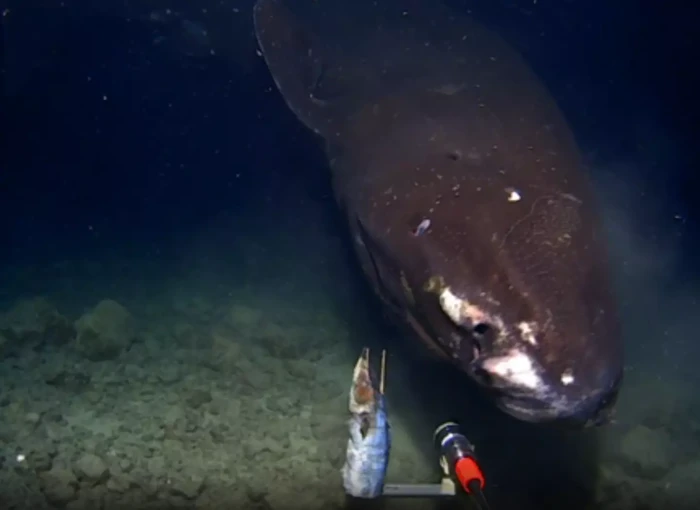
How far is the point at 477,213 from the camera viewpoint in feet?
10.5

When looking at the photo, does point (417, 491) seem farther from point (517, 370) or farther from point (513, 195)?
point (513, 195)

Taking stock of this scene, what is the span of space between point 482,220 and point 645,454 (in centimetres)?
272

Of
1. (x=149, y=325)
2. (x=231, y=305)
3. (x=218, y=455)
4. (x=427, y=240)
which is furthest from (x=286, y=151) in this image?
(x=427, y=240)

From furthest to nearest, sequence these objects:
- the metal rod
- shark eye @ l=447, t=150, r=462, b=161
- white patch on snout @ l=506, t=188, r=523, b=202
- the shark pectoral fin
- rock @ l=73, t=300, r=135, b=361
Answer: rock @ l=73, t=300, r=135, b=361 < the shark pectoral fin < shark eye @ l=447, t=150, r=462, b=161 < the metal rod < white patch on snout @ l=506, t=188, r=523, b=202

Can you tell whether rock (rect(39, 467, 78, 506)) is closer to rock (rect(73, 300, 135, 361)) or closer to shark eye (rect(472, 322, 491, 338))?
rock (rect(73, 300, 135, 361))

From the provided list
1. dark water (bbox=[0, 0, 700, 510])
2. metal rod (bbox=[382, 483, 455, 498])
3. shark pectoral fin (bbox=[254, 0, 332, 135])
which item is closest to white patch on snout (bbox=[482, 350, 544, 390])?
metal rod (bbox=[382, 483, 455, 498])

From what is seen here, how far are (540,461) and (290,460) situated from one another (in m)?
1.79

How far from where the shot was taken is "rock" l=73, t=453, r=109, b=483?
3.99 m

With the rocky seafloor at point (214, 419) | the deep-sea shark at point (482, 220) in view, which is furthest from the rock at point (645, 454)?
the deep-sea shark at point (482, 220)

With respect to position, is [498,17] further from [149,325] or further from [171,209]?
[149,325]

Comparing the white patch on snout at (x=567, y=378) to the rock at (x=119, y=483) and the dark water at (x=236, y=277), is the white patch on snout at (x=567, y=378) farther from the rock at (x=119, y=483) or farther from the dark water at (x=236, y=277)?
the rock at (x=119, y=483)

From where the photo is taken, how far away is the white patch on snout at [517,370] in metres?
2.70

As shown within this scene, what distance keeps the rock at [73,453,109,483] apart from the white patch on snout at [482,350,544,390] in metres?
2.67

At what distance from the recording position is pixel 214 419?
479 centimetres
